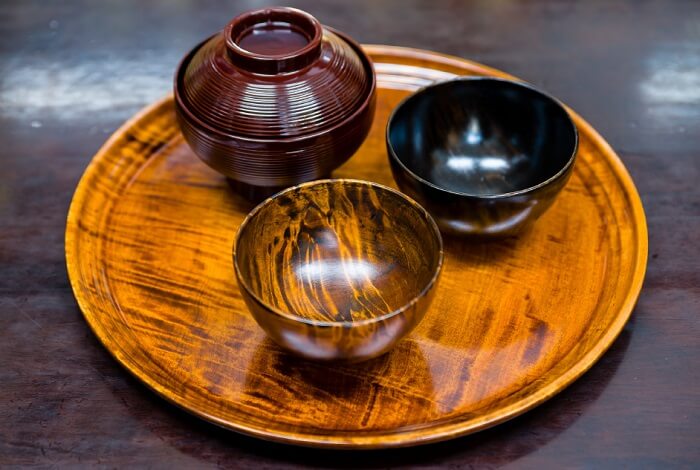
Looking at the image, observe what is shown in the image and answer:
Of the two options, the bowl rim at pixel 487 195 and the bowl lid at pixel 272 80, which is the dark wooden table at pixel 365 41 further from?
the bowl lid at pixel 272 80

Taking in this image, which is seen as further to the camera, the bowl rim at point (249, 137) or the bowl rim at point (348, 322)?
the bowl rim at point (249, 137)

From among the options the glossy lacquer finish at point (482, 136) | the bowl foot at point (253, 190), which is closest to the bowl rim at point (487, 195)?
the glossy lacquer finish at point (482, 136)

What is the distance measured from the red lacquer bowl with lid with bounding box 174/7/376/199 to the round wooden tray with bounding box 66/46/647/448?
0.38ft

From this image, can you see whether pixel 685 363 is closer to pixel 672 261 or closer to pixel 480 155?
pixel 672 261

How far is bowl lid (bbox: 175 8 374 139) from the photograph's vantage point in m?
0.96

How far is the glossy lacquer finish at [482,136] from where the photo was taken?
1091 mm

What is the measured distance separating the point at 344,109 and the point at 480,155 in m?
0.25

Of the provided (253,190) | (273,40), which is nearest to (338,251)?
(253,190)

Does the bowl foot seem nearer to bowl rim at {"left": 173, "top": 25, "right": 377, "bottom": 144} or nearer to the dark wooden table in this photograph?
bowl rim at {"left": 173, "top": 25, "right": 377, "bottom": 144}

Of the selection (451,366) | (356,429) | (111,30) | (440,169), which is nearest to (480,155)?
(440,169)

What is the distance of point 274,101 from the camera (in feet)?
3.15

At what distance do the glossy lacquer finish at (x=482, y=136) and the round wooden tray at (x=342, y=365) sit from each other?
56 millimetres

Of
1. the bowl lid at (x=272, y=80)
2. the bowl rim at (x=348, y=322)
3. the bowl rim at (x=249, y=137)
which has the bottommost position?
→ the bowl rim at (x=348, y=322)

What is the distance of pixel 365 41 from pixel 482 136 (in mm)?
330
